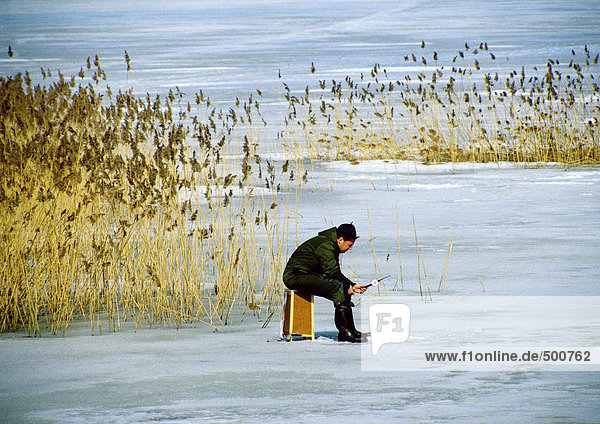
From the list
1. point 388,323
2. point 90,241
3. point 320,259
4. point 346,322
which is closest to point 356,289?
point 346,322

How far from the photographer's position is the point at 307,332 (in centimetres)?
505

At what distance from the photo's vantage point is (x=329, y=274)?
198 inches

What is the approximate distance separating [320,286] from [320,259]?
0.17m

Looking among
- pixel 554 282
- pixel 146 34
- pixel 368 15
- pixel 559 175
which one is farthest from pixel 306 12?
pixel 554 282

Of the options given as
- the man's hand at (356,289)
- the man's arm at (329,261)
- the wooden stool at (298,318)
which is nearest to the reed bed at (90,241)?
the wooden stool at (298,318)

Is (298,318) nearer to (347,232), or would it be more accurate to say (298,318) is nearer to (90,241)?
(347,232)

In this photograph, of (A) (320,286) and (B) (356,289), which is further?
(A) (320,286)

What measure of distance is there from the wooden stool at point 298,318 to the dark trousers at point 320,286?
0.17 feet

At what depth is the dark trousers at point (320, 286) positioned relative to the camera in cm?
495

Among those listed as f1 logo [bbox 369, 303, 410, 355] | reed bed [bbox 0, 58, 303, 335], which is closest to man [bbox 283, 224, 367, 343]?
f1 logo [bbox 369, 303, 410, 355]

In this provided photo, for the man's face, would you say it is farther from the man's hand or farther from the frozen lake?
the frozen lake

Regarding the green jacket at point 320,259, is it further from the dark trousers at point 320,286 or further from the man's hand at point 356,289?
the man's hand at point 356,289

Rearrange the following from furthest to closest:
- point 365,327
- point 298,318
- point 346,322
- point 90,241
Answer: point 90,241
point 365,327
point 298,318
point 346,322

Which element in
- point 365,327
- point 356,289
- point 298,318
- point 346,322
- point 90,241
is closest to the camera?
point 356,289
